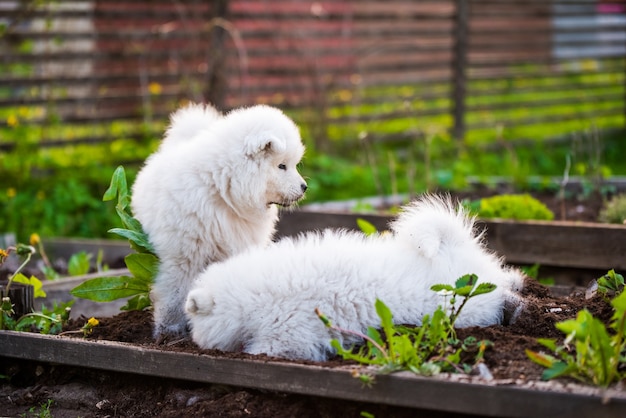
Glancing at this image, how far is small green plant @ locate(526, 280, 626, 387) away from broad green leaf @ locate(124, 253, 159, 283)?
1861 millimetres

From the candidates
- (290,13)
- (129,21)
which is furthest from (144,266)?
(129,21)

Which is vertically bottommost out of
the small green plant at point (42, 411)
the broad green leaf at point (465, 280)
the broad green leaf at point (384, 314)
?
the small green plant at point (42, 411)

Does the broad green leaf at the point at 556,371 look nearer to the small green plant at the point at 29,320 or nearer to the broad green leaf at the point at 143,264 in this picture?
the broad green leaf at the point at 143,264

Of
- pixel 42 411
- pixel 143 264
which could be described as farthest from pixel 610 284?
pixel 42 411

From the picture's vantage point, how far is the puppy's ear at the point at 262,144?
429 centimetres

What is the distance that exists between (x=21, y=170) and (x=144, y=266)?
4382 mm

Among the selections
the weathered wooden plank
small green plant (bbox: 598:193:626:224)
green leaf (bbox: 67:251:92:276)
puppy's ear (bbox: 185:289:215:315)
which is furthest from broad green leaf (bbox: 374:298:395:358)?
small green plant (bbox: 598:193:626:224)

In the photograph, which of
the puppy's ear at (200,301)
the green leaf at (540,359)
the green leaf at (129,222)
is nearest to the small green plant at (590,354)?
the green leaf at (540,359)

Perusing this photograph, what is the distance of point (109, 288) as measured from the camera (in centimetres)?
448

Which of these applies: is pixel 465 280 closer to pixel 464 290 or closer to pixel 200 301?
pixel 464 290

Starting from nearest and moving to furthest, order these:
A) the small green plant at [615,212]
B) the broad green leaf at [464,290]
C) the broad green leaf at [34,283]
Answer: the broad green leaf at [464,290] → the broad green leaf at [34,283] → the small green plant at [615,212]

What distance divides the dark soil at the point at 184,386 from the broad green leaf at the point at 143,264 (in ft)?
0.94

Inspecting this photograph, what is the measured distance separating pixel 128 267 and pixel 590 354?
7.07 feet

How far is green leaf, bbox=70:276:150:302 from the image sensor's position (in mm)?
4426
